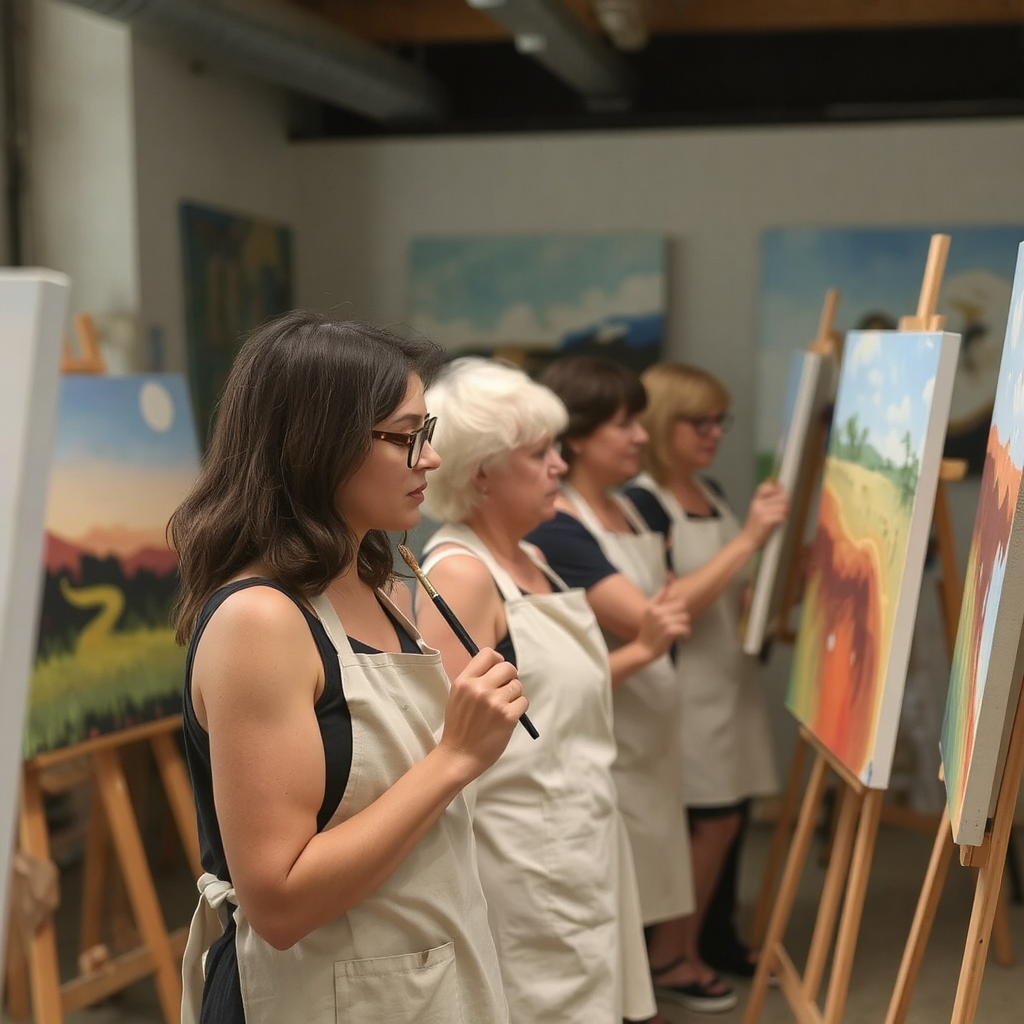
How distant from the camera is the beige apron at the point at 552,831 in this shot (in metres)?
2.07

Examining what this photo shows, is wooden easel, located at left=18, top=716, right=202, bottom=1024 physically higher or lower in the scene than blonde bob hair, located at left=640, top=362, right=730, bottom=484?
lower

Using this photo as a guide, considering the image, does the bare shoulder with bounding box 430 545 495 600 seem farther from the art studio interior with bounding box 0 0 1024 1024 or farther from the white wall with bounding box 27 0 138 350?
the white wall with bounding box 27 0 138 350

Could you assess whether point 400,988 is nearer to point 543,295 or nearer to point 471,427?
point 471,427

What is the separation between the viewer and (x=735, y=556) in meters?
3.07

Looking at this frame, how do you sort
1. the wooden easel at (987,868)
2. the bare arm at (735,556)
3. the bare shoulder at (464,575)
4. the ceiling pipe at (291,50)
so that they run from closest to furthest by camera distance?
1. the wooden easel at (987,868)
2. the bare shoulder at (464,575)
3. the bare arm at (735,556)
4. the ceiling pipe at (291,50)

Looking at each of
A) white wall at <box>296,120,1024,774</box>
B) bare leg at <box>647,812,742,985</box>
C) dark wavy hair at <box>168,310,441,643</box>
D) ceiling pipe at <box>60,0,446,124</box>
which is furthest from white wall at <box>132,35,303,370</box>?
dark wavy hair at <box>168,310,441,643</box>

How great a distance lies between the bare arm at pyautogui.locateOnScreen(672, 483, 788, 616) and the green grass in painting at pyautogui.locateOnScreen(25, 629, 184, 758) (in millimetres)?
1164

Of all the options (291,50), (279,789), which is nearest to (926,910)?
(279,789)

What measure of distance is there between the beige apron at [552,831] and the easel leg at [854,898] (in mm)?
400

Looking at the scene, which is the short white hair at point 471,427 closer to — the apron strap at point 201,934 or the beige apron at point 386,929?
the beige apron at point 386,929

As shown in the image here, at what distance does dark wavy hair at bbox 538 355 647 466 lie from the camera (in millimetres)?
2979

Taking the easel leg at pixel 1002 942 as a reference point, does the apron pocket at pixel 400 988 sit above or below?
above

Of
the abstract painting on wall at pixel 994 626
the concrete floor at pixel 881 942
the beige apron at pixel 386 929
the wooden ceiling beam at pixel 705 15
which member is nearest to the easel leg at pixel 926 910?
the abstract painting on wall at pixel 994 626

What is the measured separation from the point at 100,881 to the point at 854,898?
6.15 feet
